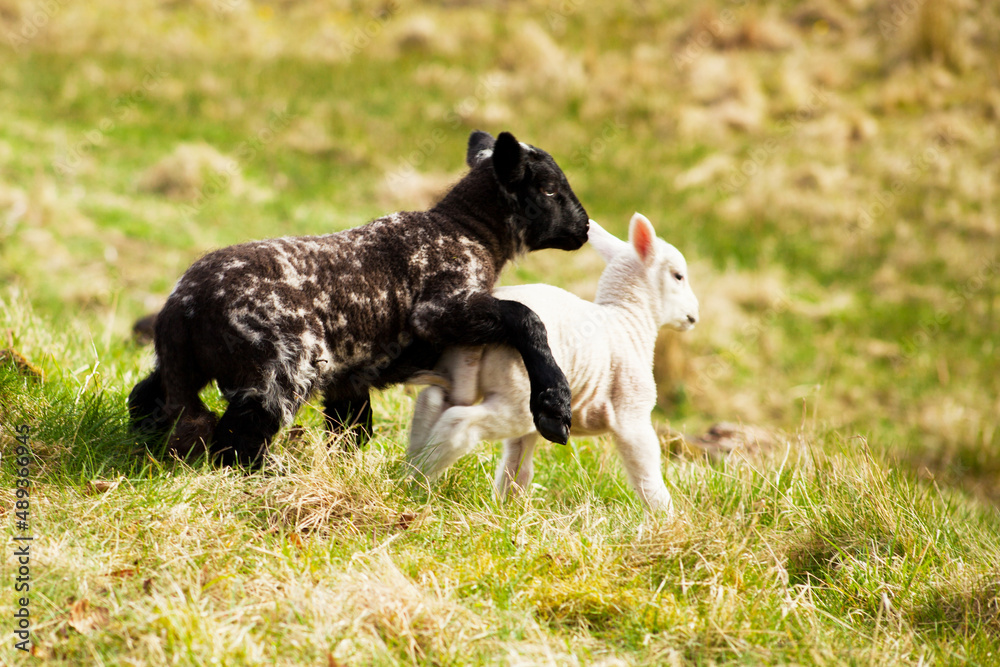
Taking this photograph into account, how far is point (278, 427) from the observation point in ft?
12.5

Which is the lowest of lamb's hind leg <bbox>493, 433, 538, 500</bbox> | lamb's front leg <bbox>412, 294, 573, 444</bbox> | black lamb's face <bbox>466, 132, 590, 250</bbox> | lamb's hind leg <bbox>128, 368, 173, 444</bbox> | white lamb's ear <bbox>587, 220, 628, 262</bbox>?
lamb's hind leg <bbox>493, 433, 538, 500</bbox>

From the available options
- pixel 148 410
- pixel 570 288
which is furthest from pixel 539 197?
pixel 570 288

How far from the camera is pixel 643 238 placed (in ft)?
14.6

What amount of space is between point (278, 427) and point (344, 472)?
0.42 m

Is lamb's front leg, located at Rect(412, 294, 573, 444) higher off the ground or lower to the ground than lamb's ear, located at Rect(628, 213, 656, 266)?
lower

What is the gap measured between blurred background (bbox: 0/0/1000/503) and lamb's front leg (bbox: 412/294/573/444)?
4.76 m

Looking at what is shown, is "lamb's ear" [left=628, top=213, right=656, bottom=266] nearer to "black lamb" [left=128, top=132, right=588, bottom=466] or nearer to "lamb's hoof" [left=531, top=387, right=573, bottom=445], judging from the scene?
"black lamb" [left=128, top=132, right=588, bottom=466]

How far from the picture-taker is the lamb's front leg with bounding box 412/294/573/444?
12.1ft

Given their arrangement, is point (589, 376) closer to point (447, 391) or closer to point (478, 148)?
point (447, 391)

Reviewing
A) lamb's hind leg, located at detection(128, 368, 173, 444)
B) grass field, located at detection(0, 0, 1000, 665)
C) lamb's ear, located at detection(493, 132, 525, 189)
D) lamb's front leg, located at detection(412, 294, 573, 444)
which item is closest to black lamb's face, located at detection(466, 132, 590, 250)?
lamb's ear, located at detection(493, 132, 525, 189)

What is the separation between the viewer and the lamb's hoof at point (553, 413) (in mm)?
3672

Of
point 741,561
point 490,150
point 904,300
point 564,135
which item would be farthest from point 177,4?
point 741,561

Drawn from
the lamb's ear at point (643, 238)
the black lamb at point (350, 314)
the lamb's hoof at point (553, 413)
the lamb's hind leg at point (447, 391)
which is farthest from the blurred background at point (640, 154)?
the lamb's hoof at point (553, 413)

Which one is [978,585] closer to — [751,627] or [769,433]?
[751,627]
